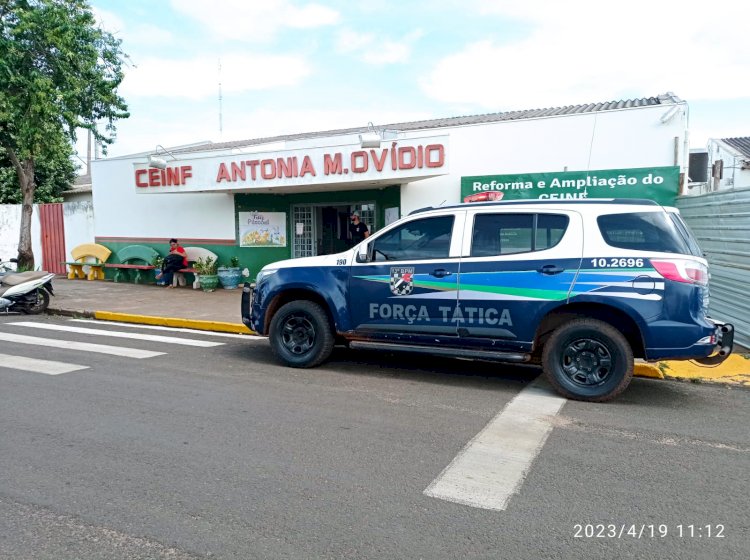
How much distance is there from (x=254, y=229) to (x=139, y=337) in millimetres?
6391

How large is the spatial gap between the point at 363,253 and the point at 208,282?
29.1ft

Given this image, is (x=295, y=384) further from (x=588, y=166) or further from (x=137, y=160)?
(x=137, y=160)

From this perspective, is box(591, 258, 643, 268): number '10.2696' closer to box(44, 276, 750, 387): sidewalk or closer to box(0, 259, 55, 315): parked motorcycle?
box(44, 276, 750, 387): sidewalk

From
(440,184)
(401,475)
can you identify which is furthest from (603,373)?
(440,184)

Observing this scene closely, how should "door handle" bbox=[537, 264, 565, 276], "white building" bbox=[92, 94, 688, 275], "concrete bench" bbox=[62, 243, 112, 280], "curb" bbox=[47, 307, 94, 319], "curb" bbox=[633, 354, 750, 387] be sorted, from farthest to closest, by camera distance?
"concrete bench" bbox=[62, 243, 112, 280] < "curb" bbox=[47, 307, 94, 319] < "white building" bbox=[92, 94, 688, 275] < "curb" bbox=[633, 354, 750, 387] < "door handle" bbox=[537, 264, 565, 276]

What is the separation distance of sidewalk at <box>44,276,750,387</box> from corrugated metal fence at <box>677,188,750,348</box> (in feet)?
2.27

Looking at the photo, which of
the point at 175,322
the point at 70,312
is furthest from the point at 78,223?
the point at 175,322

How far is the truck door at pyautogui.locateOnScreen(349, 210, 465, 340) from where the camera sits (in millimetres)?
6605

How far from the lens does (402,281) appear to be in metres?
6.80

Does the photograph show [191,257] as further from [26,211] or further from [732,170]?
[732,170]

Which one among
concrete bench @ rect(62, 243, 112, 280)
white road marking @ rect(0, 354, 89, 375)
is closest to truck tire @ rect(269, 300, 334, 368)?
white road marking @ rect(0, 354, 89, 375)

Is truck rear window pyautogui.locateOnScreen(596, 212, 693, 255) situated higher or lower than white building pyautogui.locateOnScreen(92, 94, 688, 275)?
lower

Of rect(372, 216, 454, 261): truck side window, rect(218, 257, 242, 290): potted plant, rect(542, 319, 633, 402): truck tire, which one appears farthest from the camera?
rect(218, 257, 242, 290): potted plant

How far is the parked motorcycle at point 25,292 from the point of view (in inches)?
457
